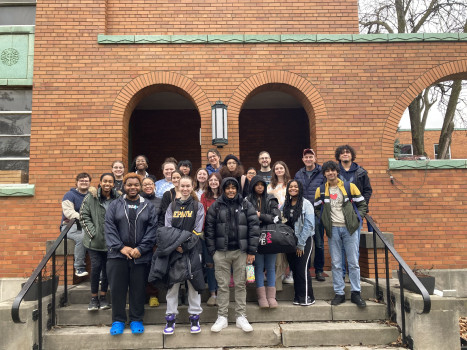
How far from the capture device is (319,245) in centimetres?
543

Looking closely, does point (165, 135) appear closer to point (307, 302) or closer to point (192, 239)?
point (192, 239)

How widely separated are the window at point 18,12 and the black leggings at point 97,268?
17.0 ft

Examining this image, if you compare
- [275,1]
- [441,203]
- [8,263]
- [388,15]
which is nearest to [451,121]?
[388,15]

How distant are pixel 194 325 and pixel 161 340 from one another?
17.7 inches

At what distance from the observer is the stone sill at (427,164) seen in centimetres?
666

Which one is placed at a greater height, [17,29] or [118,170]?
[17,29]

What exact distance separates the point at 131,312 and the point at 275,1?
643cm

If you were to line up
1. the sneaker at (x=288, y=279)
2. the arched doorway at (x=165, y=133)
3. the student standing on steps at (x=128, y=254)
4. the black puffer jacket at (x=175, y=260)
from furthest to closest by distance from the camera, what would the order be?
the arched doorway at (x=165, y=133) → the sneaker at (x=288, y=279) → the student standing on steps at (x=128, y=254) → the black puffer jacket at (x=175, y=260)

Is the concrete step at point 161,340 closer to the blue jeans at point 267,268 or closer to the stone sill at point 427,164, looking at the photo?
the blue jeans at point 267,268

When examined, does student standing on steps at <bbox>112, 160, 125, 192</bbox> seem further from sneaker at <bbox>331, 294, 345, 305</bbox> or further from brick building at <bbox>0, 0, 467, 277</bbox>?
sneaker at <bbox>331, 294, 345, 305</bbox>

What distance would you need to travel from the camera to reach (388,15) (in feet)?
39.7

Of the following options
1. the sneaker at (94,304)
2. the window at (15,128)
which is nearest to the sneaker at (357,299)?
the sneaker at (94,304)

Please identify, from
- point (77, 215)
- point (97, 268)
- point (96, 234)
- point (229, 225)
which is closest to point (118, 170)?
point (77, 215)

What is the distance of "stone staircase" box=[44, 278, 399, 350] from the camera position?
441 centimetres
